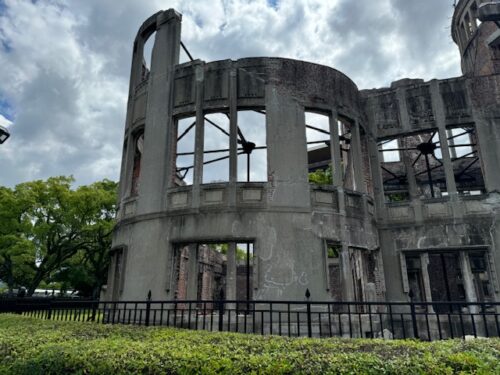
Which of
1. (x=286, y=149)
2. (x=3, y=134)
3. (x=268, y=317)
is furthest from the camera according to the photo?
(x=286, y=149)

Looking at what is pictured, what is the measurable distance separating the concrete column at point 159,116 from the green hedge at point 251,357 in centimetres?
765

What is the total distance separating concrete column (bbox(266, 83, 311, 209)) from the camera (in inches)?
459

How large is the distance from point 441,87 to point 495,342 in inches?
500

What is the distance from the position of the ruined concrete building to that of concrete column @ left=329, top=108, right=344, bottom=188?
5 centimetres

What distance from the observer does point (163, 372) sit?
361 centimetres

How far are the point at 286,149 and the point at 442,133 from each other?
6.85 meters

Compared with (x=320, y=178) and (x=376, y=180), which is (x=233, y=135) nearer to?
(x=376, y=180)

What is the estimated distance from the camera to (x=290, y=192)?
11.7 meters

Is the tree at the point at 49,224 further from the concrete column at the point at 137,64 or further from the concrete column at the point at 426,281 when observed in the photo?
the concrete column at the point at 426,281

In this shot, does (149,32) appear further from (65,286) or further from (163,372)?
(65,286)

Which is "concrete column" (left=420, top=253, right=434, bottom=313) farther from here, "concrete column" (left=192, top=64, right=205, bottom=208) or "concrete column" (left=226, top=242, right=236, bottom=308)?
"concrete column" (left=192, top=64, right=205, bottom=208)

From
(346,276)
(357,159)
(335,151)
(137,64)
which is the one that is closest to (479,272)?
(357,159)

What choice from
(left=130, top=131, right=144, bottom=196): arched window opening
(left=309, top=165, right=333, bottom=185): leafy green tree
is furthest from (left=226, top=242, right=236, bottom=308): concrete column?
(left=309, top=165, right=333, bottom=185): leafy green tree

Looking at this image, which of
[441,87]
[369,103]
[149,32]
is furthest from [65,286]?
[441,87]
